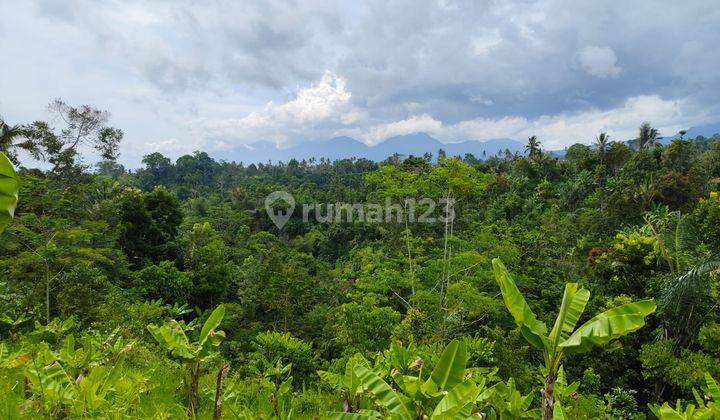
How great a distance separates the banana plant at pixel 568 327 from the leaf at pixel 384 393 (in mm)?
673

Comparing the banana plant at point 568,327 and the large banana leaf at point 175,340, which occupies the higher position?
the banana plant at point 568,327

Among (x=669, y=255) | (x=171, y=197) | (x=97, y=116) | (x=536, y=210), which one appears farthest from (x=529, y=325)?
(x=536, y=210)

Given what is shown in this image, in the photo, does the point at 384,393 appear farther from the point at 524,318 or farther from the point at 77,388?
the point at 77,388

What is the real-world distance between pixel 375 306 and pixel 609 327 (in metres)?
8.38

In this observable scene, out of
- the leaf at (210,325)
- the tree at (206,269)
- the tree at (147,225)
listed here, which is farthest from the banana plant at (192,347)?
the tree at (147,225)

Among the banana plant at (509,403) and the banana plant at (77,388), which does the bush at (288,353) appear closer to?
the banana plant at (77,388)

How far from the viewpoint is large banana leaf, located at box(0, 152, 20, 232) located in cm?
147

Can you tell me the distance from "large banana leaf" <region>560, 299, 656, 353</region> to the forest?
0.04 ft

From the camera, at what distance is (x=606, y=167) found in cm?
2997

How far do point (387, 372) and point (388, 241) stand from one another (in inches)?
633

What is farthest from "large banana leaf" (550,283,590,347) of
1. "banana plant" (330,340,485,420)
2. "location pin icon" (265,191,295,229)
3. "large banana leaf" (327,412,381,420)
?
"location pin icon" (265,191,295,229)

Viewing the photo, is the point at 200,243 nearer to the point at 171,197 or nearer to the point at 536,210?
the point at 171,197

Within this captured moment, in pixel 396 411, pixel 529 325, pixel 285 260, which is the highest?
pixel 529 325

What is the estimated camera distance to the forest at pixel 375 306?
2.21m
